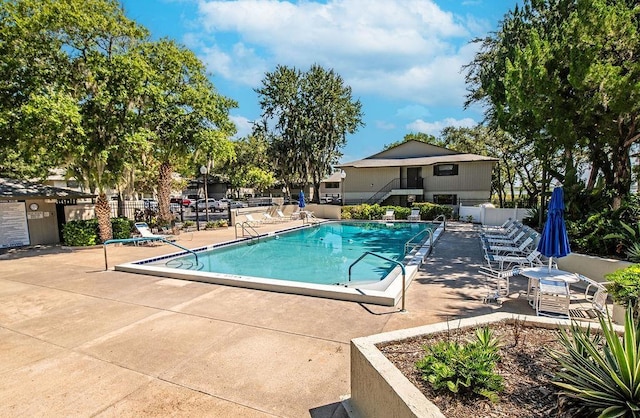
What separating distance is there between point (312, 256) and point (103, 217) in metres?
9.32

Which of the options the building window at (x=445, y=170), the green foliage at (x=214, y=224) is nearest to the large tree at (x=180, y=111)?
the green foliage at (x=214, y=224)

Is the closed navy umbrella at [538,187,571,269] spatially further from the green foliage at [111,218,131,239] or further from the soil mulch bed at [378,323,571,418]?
the green foliage at [111,218,131,239]

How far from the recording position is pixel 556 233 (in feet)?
19.5

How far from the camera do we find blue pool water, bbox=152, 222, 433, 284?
10.7m

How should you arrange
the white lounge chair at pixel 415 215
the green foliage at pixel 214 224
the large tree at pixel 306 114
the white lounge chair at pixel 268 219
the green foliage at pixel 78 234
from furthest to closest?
the large tree at pixel 306 114
the white lounge chair at pixel 268 219
the white lounge chair at pixel 415 215
the green foliage at pixel 214 224
the green foliage at pixel 78 234

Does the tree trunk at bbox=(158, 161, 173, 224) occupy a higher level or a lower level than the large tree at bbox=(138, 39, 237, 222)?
lower

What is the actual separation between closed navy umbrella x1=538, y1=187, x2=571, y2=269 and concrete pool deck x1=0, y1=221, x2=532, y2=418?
47.3 inches

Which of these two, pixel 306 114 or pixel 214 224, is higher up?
pixel 306 114

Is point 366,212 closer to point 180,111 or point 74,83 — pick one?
point 180,111

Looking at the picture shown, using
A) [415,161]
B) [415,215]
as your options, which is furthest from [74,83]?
[415,161]

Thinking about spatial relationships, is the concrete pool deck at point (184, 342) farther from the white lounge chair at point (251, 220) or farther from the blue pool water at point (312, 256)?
the white lounge chair at point (251, 220)

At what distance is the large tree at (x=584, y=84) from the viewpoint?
8.38 metres

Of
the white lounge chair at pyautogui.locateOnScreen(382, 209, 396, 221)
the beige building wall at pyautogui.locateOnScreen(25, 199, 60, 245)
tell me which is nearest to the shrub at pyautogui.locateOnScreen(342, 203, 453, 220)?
the white lounge chair at pyautogui.locateOnScreen(382, 209, 396, 221)

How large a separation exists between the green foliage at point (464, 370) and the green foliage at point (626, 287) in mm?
2900
